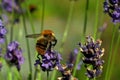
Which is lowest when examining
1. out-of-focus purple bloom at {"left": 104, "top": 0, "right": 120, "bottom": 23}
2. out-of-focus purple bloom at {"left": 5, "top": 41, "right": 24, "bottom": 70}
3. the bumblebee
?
out-of-focus purple bloom at {"left": 5, "top": 41, "right": 24, "bottom": 70}

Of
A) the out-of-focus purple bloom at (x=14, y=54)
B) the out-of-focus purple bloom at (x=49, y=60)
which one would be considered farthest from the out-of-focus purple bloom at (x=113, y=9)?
the out-of-focus purple bloom at (x=14, y=54)

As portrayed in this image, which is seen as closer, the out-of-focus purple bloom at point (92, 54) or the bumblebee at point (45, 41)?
the out-of-focus purple bloom at point (92, 54)

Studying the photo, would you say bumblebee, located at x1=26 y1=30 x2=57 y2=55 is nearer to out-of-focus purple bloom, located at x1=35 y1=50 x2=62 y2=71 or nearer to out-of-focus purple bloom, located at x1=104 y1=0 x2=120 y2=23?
out-of-focus purple bloom, located at x1=35 y1=50 x2=62 y2=71

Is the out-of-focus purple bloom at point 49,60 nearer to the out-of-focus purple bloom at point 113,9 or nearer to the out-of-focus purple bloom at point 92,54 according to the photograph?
the out-of-focus purple bloom at point 92,54

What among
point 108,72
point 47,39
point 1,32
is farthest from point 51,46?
point 108,72

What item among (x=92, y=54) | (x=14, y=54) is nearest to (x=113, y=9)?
(x=92, y=54)

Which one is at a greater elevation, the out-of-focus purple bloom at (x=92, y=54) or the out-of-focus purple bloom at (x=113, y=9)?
the out-of-focus purple bloom at (x=113, y=9)

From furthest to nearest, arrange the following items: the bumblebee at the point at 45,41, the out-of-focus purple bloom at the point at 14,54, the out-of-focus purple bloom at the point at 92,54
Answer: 1. the out-of-focus purple bloom at the point at 14,54
2. the bumblebee at the point at 45,41
3. the out-of-focus purple bloom at the point at 92,54

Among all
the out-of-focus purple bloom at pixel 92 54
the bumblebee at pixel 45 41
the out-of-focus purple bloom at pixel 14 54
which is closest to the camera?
the out-of-focus purple bloom at pixel 92 54

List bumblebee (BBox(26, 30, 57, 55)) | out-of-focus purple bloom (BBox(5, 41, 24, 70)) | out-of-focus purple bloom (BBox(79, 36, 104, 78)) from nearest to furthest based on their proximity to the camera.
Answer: out-of-focus purple bloom (BBox(79, 36, 104, 78)) < bumblebee (BBox(26, 30, 57, 55)) < out-of-focus purple bloom (BBox(5, 41, 24, 70))

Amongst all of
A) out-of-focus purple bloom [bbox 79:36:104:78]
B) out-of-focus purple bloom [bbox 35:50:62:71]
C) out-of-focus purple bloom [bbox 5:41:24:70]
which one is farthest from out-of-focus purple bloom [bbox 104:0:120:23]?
out-of-focus purple bloom [bbox 5:41:24:70]

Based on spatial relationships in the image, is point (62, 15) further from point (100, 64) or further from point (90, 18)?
point (100, 64)
